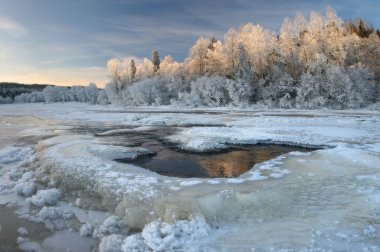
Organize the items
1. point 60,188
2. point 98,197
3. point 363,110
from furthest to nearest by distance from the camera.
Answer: point 363,110 < point 60,188 < point 98,197

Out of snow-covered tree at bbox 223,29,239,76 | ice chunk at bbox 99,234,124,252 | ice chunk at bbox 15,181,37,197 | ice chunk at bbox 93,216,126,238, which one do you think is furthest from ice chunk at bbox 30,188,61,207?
snow-covered tree at bbox 223,29,239,76

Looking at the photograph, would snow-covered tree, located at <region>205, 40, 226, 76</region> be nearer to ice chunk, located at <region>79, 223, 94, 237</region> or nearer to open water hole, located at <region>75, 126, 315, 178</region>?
open water hole, located at <region>75, 126, 315, 178</region>

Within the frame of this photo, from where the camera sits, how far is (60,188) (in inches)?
495

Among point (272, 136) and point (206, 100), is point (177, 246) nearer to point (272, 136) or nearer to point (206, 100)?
point (272, 136)

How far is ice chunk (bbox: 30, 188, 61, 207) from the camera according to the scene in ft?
36.2

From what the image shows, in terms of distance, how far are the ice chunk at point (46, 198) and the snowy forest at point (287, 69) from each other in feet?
144

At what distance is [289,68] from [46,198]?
172 feet

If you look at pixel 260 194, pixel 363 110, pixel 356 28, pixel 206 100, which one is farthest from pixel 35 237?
pixel 356 28

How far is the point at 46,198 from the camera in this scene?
11.2m

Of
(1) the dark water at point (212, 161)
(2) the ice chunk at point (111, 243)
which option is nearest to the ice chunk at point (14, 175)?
(1) the dark water at point (212, 161)

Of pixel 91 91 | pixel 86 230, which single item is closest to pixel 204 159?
pixel 86 230

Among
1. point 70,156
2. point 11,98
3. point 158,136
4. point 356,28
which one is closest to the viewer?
point 70,156

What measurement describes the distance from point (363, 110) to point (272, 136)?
27805 millimetres

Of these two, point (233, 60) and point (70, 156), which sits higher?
point (233, 60)
